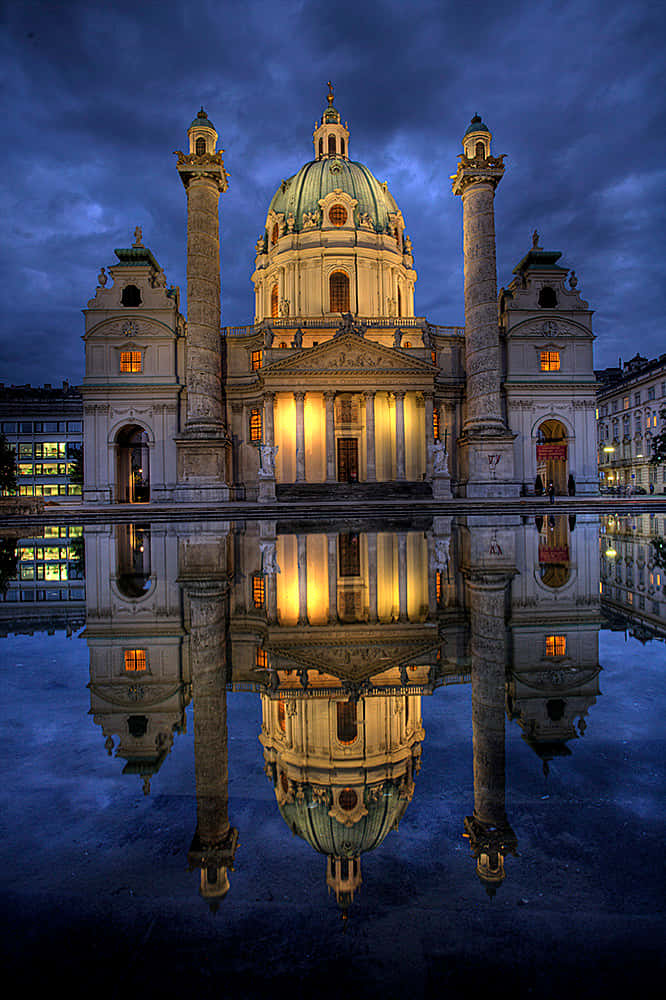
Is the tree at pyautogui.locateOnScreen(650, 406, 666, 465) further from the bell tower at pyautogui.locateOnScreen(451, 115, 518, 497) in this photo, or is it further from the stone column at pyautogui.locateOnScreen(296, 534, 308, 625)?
the stone column at pyautogui.locateOnScreen(296, 534, 308, 625)

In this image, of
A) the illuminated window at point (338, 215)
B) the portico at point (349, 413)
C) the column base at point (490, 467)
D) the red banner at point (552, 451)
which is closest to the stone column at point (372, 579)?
the column base at point (490, 467)

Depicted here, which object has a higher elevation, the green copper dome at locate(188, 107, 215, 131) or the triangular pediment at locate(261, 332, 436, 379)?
the green copper dome at locate(188, 107, 215, 131)

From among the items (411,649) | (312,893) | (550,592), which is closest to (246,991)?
(312,893)

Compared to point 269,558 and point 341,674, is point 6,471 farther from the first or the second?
point 341,674

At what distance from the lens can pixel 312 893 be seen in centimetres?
152

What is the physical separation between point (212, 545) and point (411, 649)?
29.1 ft

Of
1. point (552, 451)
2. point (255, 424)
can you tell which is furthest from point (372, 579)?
point (552, 451)

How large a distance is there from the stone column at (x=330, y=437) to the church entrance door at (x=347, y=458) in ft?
7.93

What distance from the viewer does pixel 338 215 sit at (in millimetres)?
49250

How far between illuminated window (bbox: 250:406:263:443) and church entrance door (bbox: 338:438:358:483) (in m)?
5.74

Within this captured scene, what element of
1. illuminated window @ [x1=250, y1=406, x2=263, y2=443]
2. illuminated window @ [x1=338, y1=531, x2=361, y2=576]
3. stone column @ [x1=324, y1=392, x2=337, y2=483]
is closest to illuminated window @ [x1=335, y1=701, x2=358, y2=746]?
illuminated window @ [x1=338, y1=531, x2=361, y2=576]

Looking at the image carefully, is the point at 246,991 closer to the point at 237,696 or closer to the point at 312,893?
the point at 312,893

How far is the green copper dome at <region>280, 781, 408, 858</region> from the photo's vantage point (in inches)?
68.6

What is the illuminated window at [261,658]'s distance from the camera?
3.76m
